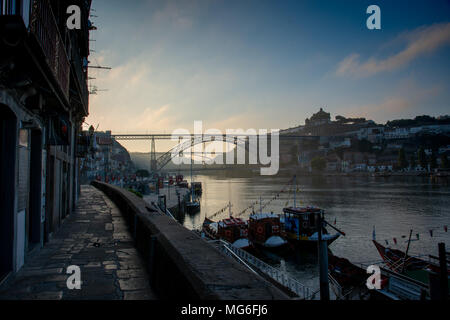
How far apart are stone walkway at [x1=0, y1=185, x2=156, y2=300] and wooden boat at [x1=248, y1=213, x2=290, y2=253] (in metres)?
14.6

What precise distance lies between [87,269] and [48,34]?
10.6 ft

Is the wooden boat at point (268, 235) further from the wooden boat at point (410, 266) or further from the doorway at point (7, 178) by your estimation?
the doorway at point (7, 178)

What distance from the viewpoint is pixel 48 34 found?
405 cm

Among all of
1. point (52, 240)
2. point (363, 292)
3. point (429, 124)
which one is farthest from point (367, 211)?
point (429, 124)

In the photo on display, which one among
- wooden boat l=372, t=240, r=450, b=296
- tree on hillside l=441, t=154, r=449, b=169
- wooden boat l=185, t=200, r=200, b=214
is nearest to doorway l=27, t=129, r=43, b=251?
wooden boat l=372, t=240, r=450, b=296

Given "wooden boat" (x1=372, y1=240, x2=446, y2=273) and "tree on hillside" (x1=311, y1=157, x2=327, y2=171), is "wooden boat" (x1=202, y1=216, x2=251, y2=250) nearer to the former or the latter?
"wooden boat" (x1=372, y1=240, x2=446, y2=273)

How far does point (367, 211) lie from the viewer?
33.7 meters

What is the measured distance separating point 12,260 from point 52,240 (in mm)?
2381

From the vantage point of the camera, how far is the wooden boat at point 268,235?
19828 mm

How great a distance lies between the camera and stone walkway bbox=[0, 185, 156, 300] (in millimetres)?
3266

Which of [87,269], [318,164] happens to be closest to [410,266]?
[87,269]
